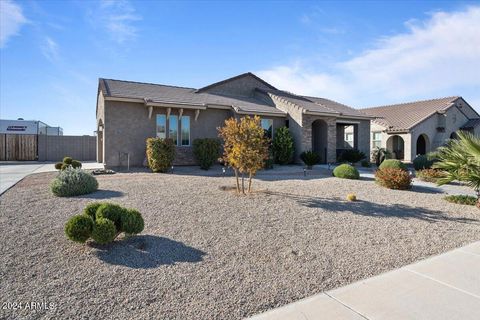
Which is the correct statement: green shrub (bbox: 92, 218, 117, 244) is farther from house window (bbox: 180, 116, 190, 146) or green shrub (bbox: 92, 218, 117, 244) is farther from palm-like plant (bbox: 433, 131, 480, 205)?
house window (bbox: 180, 116, 190, 146)

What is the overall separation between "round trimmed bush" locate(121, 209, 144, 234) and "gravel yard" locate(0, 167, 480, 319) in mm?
264

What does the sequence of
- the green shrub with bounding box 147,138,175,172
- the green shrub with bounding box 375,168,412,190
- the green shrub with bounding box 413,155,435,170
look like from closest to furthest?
the green shrub with bounding box 375,168,412,190 → the green shrub with bounding box 147,138,175,172 → the green shrub with bounding box 413,155,435,170

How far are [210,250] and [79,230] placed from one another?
2.18 m

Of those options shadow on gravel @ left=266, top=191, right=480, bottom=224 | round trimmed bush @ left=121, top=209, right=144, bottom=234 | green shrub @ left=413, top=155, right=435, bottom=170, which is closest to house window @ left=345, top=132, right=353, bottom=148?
green shrub @ left=413, top=155, right=435, bottom=170

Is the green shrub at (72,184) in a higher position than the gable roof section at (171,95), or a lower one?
lower

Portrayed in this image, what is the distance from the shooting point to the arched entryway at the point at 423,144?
26234 mm

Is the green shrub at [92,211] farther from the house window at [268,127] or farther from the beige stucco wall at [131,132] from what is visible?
the house window at [268,127]

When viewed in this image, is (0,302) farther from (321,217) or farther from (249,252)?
(321,217)

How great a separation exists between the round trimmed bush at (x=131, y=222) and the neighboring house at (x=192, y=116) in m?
11.0

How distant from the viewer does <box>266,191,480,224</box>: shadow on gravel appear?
24.1 feet

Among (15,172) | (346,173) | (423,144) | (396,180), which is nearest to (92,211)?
(396,180)

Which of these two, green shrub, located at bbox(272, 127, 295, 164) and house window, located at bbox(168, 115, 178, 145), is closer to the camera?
house window, located at bbox(168, 115, 178, 145)

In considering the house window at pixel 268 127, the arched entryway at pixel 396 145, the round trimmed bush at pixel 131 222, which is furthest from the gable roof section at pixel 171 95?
the arched entryway at pixel 396 145

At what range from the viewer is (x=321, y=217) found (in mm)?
6883
